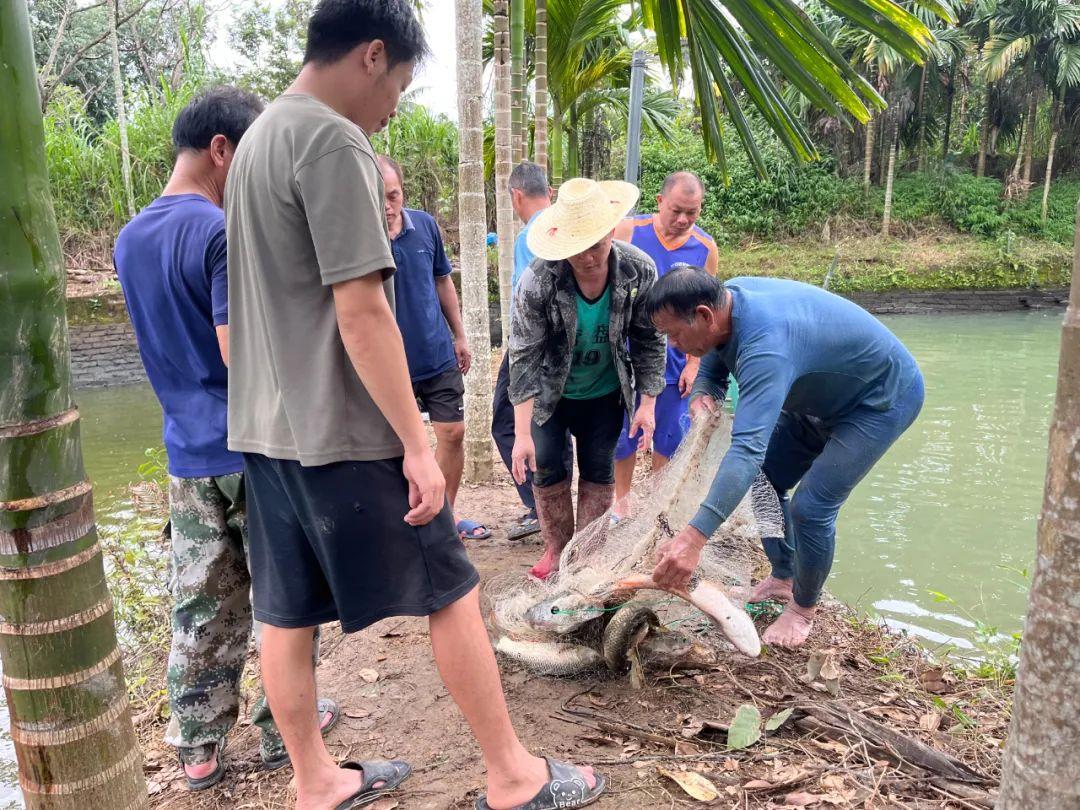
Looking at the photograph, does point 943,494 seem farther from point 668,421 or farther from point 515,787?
point 515,787

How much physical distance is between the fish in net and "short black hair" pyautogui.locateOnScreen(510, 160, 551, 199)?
198cm

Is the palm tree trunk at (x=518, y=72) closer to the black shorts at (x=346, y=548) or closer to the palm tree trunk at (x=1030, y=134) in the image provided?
the black shorts at (x=346, y=548)

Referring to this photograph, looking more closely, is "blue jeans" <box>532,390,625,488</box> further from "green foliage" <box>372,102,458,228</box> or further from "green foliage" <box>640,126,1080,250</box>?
"green foliage" <box>640,126,1080,250</box>

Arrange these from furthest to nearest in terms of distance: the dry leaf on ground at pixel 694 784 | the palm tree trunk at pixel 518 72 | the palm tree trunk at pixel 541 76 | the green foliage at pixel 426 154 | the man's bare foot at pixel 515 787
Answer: the green foliage at pixel 426 154, the palm tree trunk at pixel 541 76, the palm tree trunk at pixel 518 72, the dry leaf on ground at pixel 694 784, the man's bare foot at pixel 515 787

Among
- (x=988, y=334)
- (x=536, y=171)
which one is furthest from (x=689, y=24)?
(x=988, y=334)

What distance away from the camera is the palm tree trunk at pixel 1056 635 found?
1.23 metres

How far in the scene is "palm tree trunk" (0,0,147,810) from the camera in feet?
4.04

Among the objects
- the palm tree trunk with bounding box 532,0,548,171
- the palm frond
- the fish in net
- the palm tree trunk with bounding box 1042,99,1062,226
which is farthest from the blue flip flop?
the palm tree trunk with bounding box 1042,99,1062,226

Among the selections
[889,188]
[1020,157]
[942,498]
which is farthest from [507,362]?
[1020,157]

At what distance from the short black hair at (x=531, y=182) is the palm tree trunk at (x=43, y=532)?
3.31 meters

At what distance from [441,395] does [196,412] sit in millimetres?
1631

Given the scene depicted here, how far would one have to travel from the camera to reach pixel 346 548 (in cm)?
180

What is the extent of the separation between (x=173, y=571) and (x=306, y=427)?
1.02m

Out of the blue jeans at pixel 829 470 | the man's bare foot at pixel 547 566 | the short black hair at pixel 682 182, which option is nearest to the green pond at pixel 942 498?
the blue jeans at pixel 829 470
